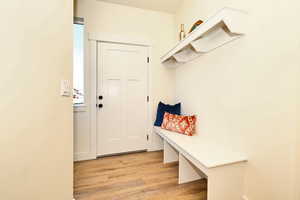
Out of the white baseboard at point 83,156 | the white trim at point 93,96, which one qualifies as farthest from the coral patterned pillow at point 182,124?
the white baseboard at point 83,156

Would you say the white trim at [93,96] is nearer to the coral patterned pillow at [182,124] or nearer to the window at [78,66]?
the window at [78,66]

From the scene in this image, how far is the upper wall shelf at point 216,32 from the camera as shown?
1.38 m

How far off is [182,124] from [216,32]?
4.37 ft

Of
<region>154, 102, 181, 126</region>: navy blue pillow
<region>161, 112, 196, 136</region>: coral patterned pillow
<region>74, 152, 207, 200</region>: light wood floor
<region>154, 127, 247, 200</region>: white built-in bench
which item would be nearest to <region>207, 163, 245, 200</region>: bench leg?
<region>154, 127, 247, 200</region>: white built-in bench

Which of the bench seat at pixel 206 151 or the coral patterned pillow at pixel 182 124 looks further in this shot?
the coral patterned pillow at pixel 182 124

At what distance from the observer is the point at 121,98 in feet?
9.05

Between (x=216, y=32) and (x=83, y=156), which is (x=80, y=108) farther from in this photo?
(x=216, y=32)

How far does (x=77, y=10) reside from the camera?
244 cm

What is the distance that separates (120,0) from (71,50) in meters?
1.84
